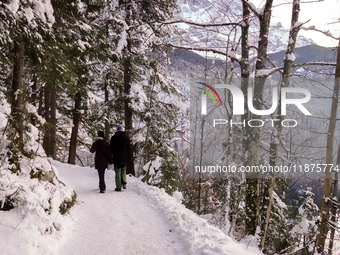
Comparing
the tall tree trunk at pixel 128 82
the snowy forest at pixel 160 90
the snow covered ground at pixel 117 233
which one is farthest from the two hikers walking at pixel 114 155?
the tall tree trunk at pixel 128 82

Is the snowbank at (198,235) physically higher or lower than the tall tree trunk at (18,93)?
lower

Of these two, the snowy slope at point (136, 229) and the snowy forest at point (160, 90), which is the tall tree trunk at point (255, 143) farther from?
the snowy slope at point (136, 229)

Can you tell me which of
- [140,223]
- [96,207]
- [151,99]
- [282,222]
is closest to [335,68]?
[282,222]

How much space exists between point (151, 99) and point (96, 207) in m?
7.41

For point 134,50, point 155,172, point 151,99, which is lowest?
point 155,172

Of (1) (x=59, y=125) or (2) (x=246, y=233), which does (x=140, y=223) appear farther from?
(1) (x=59, y=125)

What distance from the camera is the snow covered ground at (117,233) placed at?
3.71 meters

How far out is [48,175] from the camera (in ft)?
18.3

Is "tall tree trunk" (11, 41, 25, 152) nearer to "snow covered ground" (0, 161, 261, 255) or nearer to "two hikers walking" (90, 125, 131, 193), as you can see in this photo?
"snow covered ground" (0, 161, 261, 255)

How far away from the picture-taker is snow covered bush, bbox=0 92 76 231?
13.4ft

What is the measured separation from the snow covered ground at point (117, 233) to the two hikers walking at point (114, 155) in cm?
80

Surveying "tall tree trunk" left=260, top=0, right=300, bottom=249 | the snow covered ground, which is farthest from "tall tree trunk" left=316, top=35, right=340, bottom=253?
the snow covered ground

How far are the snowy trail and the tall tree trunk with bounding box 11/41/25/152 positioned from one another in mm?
2140

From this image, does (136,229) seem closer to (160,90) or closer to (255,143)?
(255,143)
